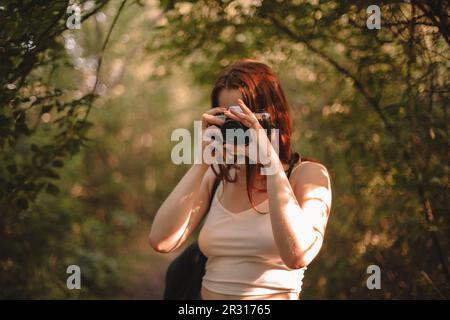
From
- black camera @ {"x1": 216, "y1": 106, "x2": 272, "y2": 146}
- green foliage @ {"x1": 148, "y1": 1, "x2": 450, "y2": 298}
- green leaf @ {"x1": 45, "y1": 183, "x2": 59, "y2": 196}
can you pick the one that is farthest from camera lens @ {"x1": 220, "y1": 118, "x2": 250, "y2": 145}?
green leaf @ {"x1": 45, "y1": 183, "x2": 59, "y2": 196}

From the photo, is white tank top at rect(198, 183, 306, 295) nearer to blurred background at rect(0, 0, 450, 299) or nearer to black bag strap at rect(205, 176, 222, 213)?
black bag strap at rect(205, 176, 222, 213)

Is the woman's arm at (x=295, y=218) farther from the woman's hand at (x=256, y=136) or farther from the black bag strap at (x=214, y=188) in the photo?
the black bag strap at (x=214, y=188)

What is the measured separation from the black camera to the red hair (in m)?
0.05

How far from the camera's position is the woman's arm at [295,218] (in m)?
1.74

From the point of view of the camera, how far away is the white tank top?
191 centimetres

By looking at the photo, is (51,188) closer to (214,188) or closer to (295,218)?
(214,188)

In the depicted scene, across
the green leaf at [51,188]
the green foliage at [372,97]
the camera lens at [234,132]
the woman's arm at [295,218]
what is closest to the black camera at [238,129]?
the camera lens at [234,132]

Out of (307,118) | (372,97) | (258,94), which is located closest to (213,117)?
(258,94)

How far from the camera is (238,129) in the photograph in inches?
74.9

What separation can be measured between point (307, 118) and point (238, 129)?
3087 mm

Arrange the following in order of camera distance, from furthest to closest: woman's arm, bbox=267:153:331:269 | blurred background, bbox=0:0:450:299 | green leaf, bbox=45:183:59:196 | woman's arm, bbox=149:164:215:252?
green leaf, bbox=45:183:59:196 < blurred background, bbox=0:0:450:299 < woman's arm, bbox=149:164:215:252 < woman's arm, bbox=267:153:331:269

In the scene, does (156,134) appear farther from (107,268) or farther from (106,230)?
(107,268)

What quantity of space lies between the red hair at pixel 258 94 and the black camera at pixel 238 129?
51 millimetres

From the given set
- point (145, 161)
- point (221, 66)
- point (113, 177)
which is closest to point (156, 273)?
point (113, 177)
